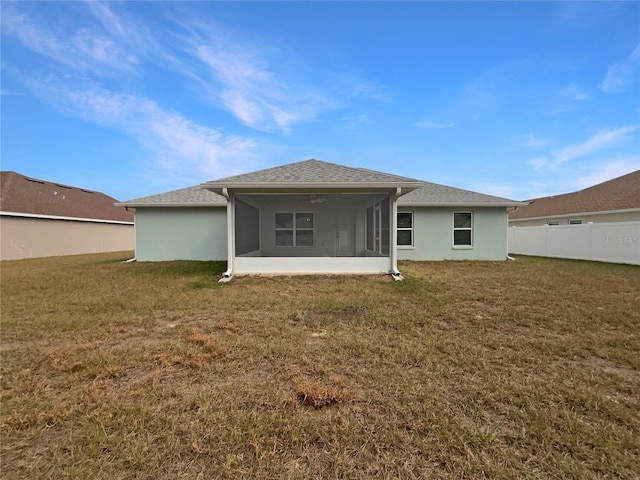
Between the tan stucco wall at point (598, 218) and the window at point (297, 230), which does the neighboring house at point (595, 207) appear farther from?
the window at point (297, 230)

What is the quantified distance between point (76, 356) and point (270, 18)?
11.8m

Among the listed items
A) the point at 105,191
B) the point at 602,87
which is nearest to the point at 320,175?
the point at 602,87

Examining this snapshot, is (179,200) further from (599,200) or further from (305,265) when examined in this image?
(599,200)

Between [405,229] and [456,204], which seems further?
[405,229]

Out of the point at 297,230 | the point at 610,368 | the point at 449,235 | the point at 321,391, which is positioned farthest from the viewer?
the point at 449,235

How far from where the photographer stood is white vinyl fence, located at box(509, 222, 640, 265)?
12250 mm

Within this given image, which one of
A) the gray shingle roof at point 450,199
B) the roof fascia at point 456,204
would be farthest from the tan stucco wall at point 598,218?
the roof fascia at point 456,204

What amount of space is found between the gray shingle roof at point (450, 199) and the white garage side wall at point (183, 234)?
842 cm

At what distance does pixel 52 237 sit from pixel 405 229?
71.8 feet

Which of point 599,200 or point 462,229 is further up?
point 599,200

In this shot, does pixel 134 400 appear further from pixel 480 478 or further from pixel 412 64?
pixel 412 64

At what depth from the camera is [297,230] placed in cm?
1302

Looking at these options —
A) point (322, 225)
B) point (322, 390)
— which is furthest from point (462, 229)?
point (322, 390)

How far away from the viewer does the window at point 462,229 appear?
532 inches
